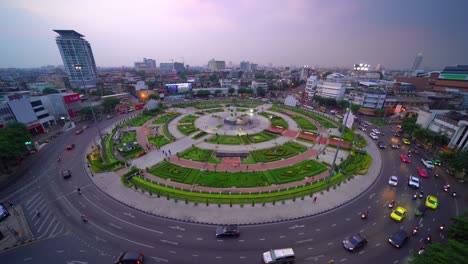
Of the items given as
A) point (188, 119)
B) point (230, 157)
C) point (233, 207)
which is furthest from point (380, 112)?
point (233, 207)

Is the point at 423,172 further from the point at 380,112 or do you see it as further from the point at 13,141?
the point at 13,141

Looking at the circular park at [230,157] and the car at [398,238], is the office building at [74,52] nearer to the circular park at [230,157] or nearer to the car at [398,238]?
the circular park at [230,157]

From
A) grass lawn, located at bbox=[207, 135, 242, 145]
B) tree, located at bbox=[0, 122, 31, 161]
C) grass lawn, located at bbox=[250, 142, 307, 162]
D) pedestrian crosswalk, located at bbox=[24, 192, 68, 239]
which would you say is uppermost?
tree, located at bbox=[0, 122, 31, 161]

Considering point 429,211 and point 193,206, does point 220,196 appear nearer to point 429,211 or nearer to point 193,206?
point 193,206

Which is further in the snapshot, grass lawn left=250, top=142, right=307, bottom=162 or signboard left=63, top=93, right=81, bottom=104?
signboard left=63, top=93, right=81, bottom=104

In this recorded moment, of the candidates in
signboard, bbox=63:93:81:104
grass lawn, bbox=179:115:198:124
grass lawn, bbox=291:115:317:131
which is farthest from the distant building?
signboard, bbox=63:93:81:104

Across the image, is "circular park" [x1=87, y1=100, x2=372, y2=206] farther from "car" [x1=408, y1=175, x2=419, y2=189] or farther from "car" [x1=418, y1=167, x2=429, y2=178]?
"car" [x1=418, y1=167, x2=429, y2=178]

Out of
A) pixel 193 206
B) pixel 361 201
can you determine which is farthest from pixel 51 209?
pixel 361 201
